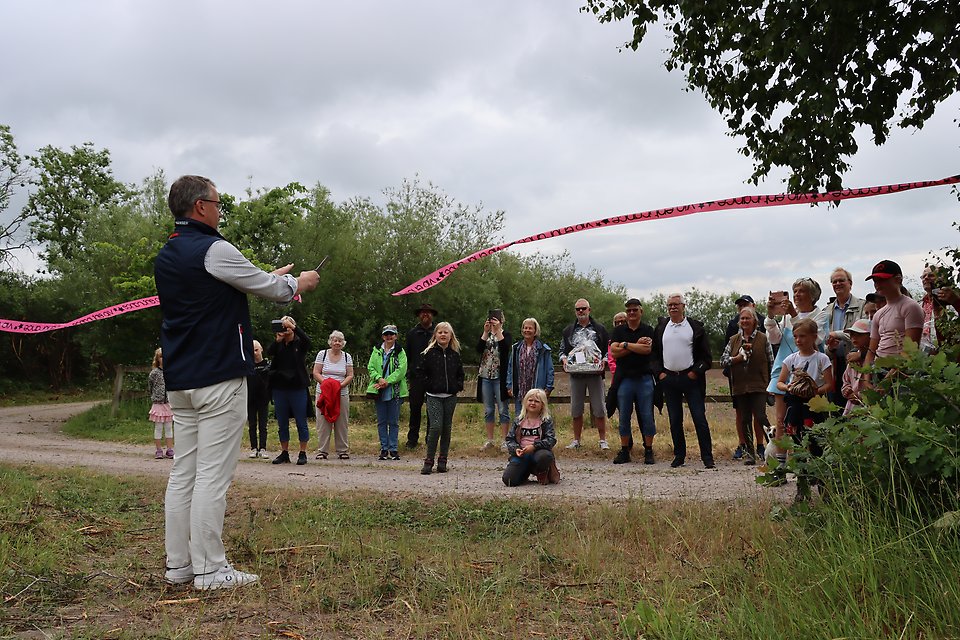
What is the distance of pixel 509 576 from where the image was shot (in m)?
4.87

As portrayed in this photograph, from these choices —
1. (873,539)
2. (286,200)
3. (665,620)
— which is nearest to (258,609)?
(665,620)

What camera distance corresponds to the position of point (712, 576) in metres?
4.54

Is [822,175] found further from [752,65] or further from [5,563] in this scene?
[5,563]

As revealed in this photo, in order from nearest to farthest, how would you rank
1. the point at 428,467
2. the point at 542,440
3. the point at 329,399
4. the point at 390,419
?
the point at 542,440, the point at 428,467, the point at 329,399, the point at 390,419

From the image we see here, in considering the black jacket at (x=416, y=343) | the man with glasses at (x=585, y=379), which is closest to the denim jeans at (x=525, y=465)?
the man with glasses at (x=585, y=379)

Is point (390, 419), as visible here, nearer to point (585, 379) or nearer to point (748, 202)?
point (585, 379)

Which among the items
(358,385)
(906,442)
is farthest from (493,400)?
(906,442)

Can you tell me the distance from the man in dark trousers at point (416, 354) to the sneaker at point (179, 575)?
8.00 m

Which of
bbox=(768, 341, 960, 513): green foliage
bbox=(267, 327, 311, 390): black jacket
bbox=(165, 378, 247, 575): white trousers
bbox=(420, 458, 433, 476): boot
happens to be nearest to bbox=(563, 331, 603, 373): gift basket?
bbox=(420, 458, 433, 476): boot

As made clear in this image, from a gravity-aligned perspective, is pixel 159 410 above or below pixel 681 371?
below

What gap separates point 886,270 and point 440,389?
18.1 feet

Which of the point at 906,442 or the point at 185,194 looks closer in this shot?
the point at 906,442

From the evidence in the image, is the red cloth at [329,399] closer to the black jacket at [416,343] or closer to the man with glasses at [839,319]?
the black jacket at [416,343]

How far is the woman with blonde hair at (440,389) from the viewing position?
1044cm
